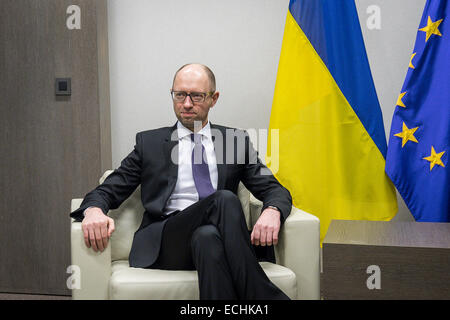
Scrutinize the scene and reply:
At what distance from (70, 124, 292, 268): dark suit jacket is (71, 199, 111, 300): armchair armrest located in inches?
6.6

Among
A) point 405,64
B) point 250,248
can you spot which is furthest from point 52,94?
point 405,64

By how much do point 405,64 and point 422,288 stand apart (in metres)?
1.41

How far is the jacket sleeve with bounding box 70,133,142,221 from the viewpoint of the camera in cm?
211

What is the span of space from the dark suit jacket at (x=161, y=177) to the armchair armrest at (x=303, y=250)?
0.35ft

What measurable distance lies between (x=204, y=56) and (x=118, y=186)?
1.13 meters

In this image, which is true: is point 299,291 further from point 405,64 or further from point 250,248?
point 405,64

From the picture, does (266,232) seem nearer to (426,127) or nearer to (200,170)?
(200,170)

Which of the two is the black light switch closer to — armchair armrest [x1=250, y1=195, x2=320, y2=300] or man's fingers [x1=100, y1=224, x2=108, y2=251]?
man's fingers [x1=100, y1=224, x2=108, y2=251]

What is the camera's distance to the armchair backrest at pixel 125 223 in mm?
2299

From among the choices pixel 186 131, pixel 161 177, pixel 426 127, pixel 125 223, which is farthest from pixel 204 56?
pixel 426 127

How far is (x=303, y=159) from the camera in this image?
2.60 meters

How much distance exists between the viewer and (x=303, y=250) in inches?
80.4

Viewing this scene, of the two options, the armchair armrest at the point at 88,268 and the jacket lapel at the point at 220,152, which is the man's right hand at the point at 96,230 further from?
the jacket lapel at the point at 220,152

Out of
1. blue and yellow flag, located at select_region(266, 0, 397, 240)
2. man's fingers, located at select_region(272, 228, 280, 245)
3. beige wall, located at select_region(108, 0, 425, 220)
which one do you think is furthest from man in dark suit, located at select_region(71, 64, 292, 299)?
beige wall, located at select_region(108, 0, 425, 220)
